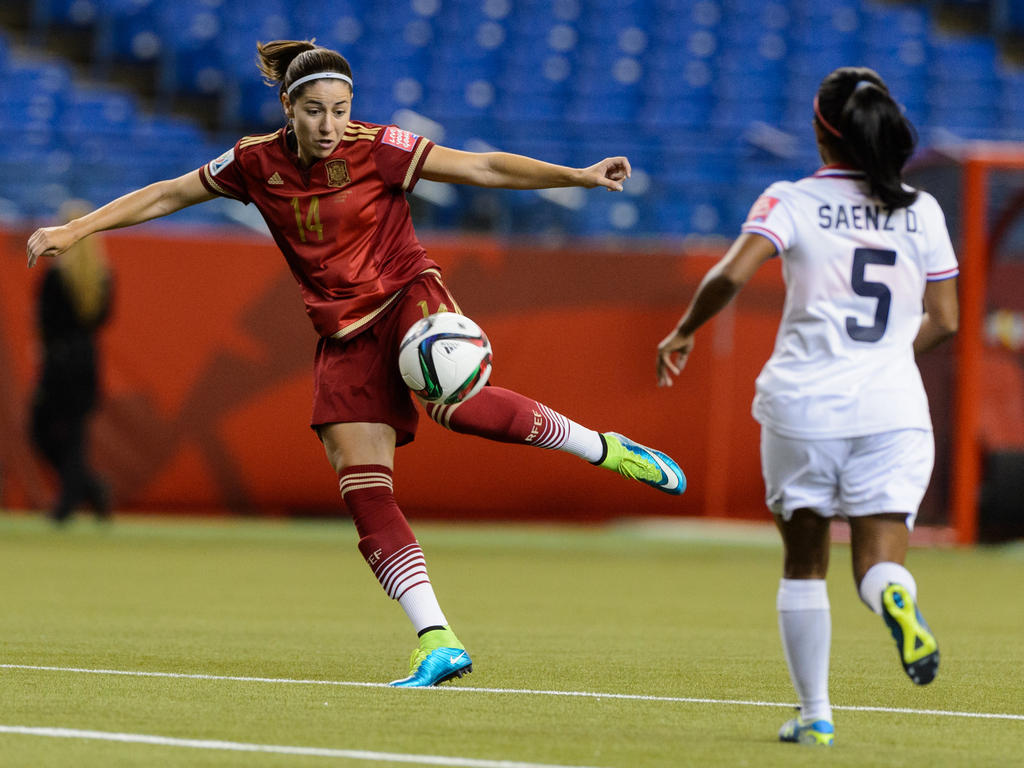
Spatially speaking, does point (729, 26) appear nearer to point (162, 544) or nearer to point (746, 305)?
point (746, 305)

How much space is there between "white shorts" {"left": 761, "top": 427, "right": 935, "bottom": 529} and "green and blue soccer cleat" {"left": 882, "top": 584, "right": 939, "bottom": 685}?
279 mm

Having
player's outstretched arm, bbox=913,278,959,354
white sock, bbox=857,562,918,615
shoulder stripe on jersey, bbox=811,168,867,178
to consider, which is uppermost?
shoulder stripe on jersey, bbox=811,168,867,178

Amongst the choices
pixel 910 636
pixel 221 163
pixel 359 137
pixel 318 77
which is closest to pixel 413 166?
pixel 359 137

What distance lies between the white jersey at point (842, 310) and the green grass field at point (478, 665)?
92 cm

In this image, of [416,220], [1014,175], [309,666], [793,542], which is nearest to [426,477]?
[416,220]

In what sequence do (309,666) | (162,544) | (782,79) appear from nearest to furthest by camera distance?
(309,666), (162,544), (782,79)

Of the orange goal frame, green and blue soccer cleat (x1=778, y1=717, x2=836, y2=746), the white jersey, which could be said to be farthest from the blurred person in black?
green and blue soccer cleat (x1=778, y1=717, x2=836, y2=746)

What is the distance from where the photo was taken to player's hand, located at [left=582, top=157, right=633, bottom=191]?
5.73 metres

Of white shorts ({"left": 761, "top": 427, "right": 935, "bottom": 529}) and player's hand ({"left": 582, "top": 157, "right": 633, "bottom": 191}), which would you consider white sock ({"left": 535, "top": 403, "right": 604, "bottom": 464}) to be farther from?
white shorts ({"left": 761, "top": 427, "right": 935, "bottom": 529})

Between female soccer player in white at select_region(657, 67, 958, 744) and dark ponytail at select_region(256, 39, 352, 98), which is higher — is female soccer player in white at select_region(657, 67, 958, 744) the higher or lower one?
the lower one

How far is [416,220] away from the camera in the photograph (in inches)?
643

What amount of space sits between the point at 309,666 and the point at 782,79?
50.6 feet

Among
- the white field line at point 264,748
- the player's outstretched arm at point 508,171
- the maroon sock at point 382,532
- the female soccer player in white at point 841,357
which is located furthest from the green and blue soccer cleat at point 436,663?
the player's outstretched arm at point 508,171

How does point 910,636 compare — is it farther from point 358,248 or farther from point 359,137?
point 359,137
